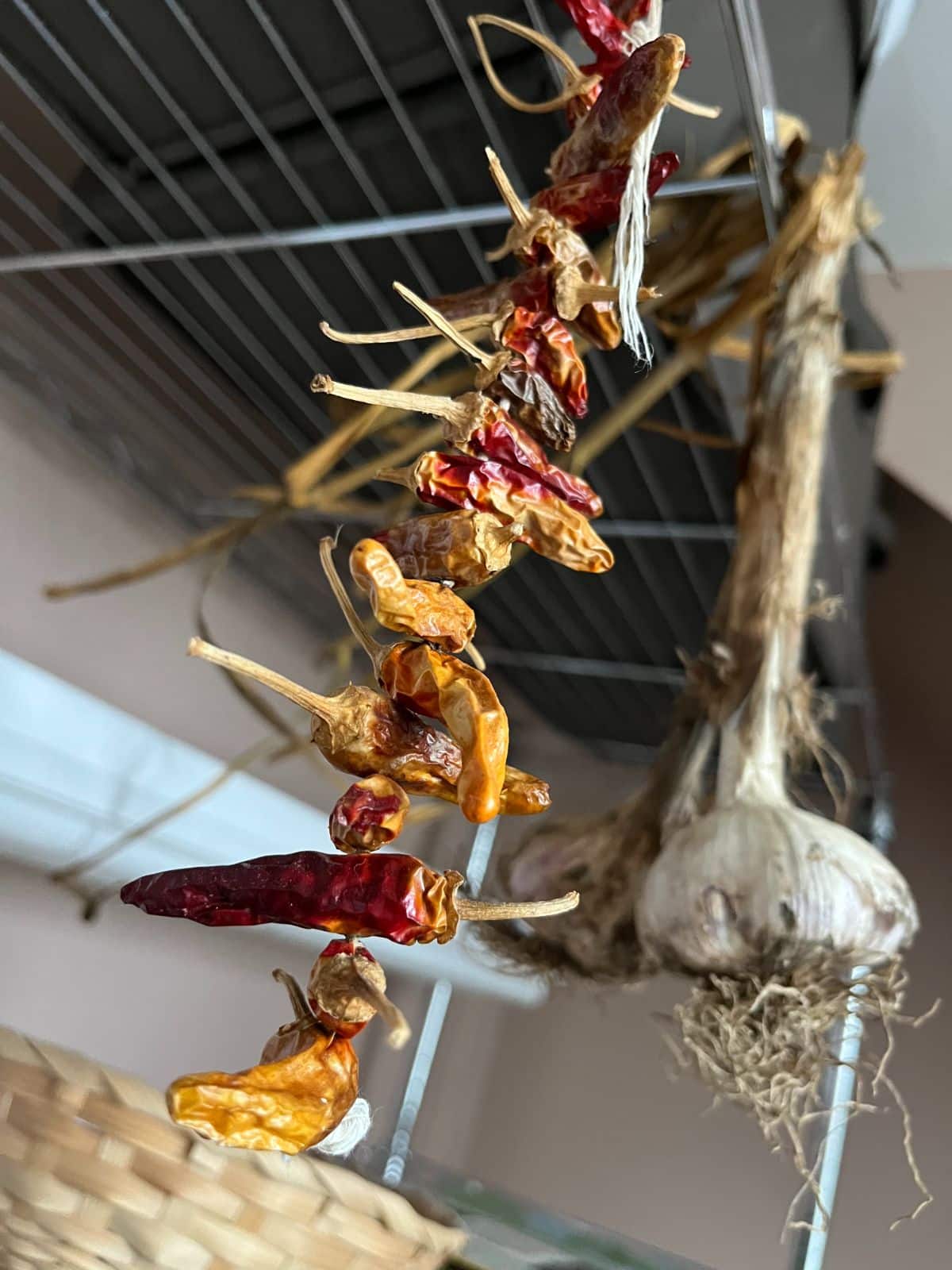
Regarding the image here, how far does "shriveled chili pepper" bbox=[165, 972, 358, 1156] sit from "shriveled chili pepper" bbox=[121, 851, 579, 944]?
31 mm

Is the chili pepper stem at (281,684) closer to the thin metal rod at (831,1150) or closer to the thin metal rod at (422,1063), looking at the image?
the thin metal rod at (831,1150)

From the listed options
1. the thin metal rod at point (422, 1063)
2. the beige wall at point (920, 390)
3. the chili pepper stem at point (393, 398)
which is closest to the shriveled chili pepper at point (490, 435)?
the chili pepper stem at point (393, 398)

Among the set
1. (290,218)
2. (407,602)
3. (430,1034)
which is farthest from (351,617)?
(430,1034)

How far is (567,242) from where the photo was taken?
12.6 inches

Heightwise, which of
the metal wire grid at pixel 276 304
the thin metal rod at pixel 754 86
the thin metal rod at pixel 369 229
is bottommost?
the thin metal rod at pixel 369 229

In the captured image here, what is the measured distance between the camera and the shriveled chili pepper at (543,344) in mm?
307

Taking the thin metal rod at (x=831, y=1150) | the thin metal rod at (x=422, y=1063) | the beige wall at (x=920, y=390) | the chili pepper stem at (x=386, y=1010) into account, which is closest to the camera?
the chili pepper stem at (x=386, y=1010)

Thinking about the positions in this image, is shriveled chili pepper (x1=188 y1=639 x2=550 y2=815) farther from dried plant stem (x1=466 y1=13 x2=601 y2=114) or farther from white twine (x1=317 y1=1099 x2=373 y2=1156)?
dried plant stem (x1=466 y1=13 x2=601 y2=114)

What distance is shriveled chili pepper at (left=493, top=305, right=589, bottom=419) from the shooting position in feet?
1.01

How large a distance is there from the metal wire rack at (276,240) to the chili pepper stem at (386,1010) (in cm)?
37

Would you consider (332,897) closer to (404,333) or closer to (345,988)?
(345,988)

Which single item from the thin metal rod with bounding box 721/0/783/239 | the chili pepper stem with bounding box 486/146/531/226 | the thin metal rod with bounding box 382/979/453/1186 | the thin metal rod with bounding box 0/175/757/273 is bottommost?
the thin metal rod with bounding box 382/979/453/1186

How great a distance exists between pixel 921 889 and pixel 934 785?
0.13m

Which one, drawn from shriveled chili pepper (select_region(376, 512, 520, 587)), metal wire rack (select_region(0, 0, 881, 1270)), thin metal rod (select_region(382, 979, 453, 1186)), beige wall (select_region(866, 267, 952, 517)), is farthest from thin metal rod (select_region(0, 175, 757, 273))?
thin metal rod (select_region(382, 979, 453, 1186))
